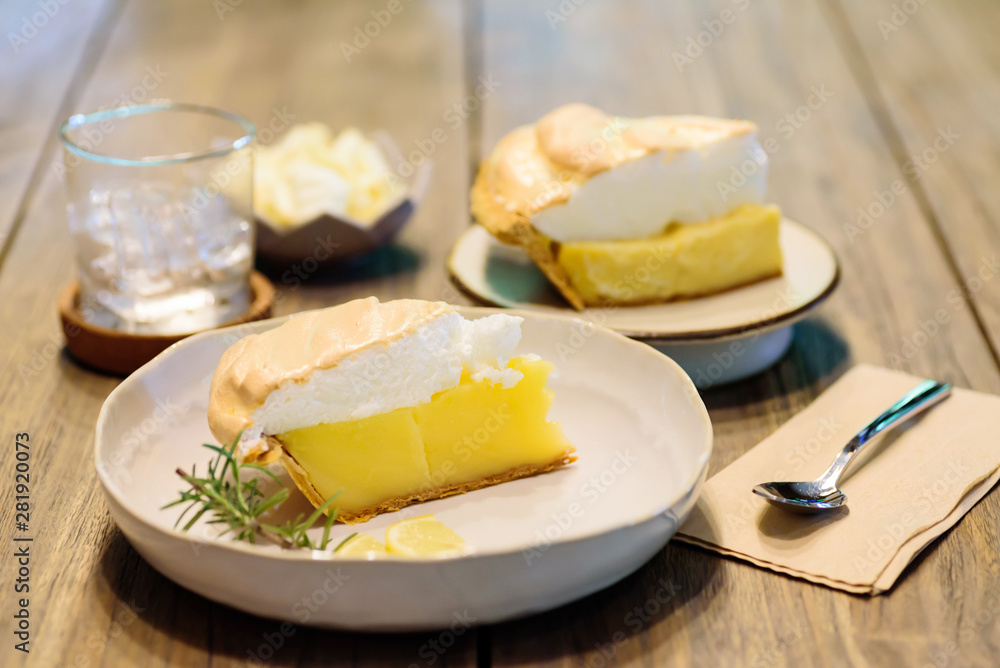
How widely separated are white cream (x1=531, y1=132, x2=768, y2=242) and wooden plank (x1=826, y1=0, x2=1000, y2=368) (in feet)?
2.08

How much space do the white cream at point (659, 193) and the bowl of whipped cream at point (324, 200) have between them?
53 centimetres

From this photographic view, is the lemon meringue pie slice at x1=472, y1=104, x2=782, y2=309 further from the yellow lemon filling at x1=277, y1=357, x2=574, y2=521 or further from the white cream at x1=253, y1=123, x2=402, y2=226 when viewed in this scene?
the yellow lemon filling at x1=277, y1=357, x2=574, y2=521

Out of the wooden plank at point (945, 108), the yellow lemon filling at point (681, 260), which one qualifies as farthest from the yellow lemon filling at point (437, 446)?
the wooden plank at point (945, 108)

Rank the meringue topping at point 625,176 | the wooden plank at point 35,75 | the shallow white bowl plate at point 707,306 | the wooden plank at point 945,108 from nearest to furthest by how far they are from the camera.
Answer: the shallow white bowl plate at point 707,306
the meringue topping at point 625,176
the wooden plank at point 945,108
the wooden plank at point 35,75

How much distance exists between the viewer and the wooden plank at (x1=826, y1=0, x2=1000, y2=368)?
2.41 metres

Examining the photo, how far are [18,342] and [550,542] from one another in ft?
4.72

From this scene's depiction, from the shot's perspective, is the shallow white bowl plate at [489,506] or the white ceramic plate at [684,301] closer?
the shallow white bowl plate at [489,506]

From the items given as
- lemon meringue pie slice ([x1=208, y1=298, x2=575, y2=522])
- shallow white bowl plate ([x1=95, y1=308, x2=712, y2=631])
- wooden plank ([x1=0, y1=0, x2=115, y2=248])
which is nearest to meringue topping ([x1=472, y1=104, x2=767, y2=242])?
shallow white bowl plate ([x1=95, y1=308, x2=712, y2=631])

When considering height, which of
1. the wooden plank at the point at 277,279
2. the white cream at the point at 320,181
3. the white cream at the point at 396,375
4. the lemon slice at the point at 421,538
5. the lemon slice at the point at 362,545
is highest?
the white cream at the point at 396,375

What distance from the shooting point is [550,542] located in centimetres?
113

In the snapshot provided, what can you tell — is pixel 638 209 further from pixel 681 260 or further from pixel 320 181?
pixel 320 181

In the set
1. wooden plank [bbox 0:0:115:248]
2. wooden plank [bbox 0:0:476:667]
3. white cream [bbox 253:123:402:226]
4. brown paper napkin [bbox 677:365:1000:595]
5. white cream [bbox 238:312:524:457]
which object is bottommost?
wooden plank [bbox 0:0:115:248]

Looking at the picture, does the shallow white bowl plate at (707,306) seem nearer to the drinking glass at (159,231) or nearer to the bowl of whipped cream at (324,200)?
the bowl of whipped cream at (324,200)

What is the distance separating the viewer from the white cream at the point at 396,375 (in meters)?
1.34
